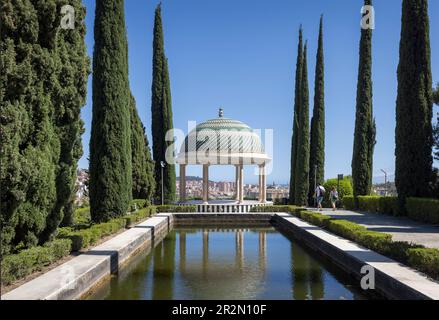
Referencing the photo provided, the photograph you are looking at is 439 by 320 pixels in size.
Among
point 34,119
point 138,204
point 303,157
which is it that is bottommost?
point 138,204

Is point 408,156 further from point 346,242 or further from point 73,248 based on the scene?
point 73,248

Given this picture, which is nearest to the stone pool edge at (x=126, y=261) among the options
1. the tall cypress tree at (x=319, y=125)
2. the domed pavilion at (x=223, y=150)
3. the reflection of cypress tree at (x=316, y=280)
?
the reflection of cypress tree at (x=316, y=280)

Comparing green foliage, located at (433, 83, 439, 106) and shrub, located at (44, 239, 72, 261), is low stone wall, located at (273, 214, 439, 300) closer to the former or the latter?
shrub, located at (44, 239, 72, 261)

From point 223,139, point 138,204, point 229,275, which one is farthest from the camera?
point 223,139

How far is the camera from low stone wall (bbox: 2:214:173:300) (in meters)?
7.11

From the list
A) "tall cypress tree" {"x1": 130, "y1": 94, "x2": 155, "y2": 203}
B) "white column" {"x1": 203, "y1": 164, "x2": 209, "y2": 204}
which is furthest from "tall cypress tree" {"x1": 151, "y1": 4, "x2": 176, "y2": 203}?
"tall cypress tree" {"x1": 130, "y1": 94, "x2": 155, "y2": 203}

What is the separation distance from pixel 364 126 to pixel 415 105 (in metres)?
5.97

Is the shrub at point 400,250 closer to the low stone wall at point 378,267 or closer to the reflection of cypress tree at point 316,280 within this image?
→ the low stone wall at point 378,267

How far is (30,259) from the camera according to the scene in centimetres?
840

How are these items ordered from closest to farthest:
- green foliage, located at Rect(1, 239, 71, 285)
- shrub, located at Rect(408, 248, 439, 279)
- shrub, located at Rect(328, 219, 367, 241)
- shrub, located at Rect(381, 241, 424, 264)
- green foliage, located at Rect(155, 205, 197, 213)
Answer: green foliage, located at Rect(1, 239, 71, 285), shrub, located at Rect(408, 248, 439, 279), shrub, located at Rect(381, 241, 424, 264), shrub, located at Rect(328, 219, 367, 241), green foliage, located at Rect(155, 205, 197, 213)

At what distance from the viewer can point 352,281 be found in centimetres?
968

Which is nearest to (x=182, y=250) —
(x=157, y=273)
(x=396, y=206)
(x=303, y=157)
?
(x=157, y=273)

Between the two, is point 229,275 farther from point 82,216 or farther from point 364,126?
point 364,126

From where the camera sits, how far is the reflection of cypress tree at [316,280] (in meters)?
8.52
